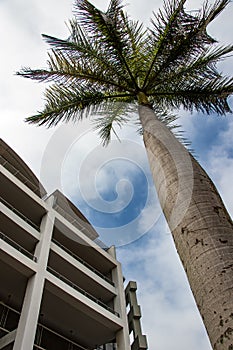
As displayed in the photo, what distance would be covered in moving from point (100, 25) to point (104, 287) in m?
15.8

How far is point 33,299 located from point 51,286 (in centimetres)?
174

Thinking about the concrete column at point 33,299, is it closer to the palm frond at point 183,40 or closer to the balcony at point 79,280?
the balcony at point 79,280

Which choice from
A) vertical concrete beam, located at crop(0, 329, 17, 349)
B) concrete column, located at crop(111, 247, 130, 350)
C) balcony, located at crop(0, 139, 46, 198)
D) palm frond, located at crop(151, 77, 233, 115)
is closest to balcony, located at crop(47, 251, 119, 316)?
concrete column, located at crop(111, 247, 130, 350)

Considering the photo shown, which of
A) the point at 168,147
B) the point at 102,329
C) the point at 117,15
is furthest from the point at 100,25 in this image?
→ the point at 102,329

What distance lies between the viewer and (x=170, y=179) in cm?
388

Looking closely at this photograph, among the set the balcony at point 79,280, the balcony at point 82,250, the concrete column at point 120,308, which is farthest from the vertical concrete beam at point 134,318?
the balcony at point 82,250

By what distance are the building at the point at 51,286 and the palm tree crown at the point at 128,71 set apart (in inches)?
334

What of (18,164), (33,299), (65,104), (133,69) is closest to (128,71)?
(133,69)

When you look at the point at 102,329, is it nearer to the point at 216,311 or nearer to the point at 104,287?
the point at 104,287

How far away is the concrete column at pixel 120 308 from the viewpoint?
1677 cm

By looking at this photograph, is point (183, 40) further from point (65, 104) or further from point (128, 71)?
point (65, 104)

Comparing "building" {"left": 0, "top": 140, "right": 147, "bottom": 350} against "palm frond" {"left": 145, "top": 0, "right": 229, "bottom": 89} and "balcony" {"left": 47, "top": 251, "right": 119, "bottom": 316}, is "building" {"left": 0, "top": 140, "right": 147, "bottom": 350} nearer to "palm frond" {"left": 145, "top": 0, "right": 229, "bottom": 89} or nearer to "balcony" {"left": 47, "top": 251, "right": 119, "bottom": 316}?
"balcony" {"left": 47, "top": 251, "right": 119, "bottom": 316}

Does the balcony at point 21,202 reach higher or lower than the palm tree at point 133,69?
higher

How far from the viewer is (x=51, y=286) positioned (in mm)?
15094
